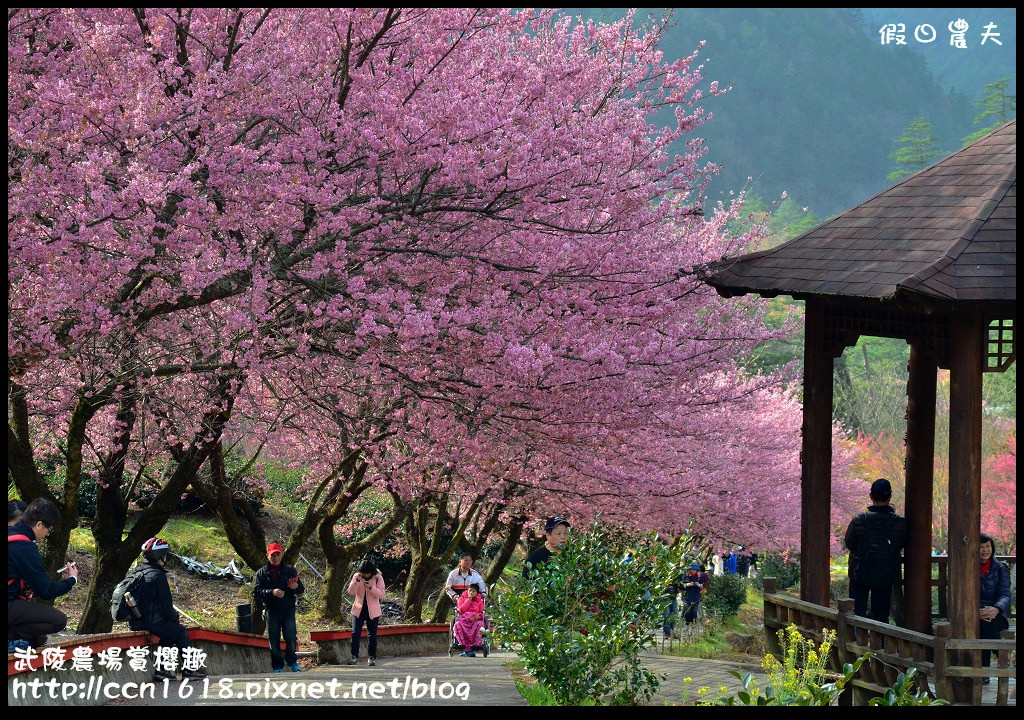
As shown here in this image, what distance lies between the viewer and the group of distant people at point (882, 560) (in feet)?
30.4

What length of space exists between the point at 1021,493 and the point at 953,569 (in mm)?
1847

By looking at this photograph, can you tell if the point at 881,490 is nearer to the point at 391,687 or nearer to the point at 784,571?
the point at 391,687

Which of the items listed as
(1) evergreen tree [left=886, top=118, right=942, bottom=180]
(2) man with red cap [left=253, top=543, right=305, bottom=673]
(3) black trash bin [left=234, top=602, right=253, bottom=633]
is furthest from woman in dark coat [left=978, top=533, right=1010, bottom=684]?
(1) evergreen tree [left=886, top=118, right=942, bottom=180]

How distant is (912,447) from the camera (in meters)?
10.4

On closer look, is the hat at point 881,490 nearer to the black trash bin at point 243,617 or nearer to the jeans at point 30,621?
the jeans at point 30,621

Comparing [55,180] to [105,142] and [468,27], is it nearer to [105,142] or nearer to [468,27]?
[105,142]

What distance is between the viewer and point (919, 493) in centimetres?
1019

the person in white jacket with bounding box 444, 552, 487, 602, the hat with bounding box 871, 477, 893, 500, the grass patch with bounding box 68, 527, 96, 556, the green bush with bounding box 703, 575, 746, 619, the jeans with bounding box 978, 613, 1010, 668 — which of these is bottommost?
the green bush with bounding box 703, 575, 746, 619

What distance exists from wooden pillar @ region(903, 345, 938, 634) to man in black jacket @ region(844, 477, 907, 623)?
0.49 metres

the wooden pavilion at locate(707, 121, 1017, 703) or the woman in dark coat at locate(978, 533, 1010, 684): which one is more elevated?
the wooden pavilion at locate(707, 121, 1017, 703)

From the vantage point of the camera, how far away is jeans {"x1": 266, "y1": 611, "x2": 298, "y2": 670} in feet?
35.1

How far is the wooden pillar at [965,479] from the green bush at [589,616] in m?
2.33

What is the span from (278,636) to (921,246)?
717cm

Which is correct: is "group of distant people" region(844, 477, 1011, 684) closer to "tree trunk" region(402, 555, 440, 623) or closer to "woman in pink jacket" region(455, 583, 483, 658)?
"woman in pink jacket" region(455, 583, 483, 658)
